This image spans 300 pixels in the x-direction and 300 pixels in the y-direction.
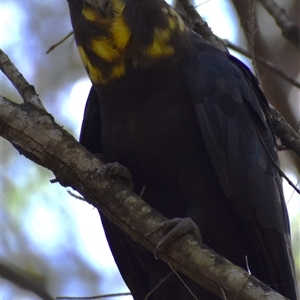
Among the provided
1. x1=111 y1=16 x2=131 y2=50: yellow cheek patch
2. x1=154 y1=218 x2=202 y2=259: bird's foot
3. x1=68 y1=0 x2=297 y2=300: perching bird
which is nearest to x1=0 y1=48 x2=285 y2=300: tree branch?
x1=154 y1=218 x2=202 y2=259: bird's foot

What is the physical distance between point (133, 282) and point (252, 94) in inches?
41.5

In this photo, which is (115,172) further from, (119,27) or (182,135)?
Answer: (119,27)

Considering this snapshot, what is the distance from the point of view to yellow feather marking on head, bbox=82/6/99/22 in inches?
102

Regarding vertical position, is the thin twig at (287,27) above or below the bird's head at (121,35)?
above

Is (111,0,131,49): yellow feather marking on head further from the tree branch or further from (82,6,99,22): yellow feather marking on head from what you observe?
the tree branch

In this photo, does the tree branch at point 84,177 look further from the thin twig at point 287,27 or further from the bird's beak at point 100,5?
the thin twig at point 287,27

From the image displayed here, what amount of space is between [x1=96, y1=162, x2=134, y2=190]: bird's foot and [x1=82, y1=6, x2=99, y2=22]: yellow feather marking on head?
61 cm

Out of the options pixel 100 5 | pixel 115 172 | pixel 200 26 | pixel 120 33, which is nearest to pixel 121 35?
pixel 120 33

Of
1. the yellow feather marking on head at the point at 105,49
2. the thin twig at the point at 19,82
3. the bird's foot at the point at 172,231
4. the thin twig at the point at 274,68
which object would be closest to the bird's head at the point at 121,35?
the yellow feather marking on head at the point at 105,49

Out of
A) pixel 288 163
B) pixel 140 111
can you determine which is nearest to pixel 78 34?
pixel 140 111

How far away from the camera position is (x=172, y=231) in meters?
2.28

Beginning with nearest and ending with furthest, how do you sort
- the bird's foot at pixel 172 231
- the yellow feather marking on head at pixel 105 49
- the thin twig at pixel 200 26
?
the bird's foot at pixel 172 231 → the yellow feather marking on head at pixel 105 49 → the thin twig at pixel 200 26

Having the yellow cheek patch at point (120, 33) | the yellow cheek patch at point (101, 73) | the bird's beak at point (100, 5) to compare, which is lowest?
the yellow cheek patch at point (101, 73)

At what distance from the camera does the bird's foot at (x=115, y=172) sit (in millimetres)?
2420
